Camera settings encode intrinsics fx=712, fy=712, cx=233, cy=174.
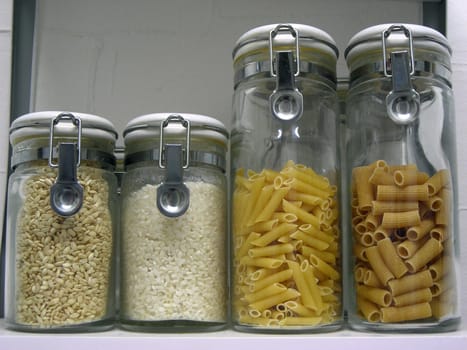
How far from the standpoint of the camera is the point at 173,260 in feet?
2.28

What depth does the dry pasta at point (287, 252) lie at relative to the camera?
673 mm

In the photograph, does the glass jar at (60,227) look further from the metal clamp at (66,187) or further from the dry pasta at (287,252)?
the dry pasta at (287,252)

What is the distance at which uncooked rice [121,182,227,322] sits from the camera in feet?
2.27

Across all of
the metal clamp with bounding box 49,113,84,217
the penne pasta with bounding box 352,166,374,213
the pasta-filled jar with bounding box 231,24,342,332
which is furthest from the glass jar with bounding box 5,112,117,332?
the penne pasta with bounding box 352,166,374,213

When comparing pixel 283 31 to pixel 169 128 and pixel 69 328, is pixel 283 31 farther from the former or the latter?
pixel 69 328

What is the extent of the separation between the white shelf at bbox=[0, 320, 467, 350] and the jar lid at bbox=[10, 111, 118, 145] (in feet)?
0.67

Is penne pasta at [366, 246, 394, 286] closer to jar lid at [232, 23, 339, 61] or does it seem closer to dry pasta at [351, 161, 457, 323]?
dry pasta at [351, 161, 457, 323]

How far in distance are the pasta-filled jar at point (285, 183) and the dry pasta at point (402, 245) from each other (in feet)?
0.13

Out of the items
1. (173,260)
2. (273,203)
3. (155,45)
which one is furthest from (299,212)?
(155,45)

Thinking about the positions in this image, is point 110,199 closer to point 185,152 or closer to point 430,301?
point 185,152

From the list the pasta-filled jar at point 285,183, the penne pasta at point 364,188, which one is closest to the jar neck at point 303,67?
the pasta-filled jar at point 285,183

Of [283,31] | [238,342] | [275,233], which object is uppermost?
[283,31]

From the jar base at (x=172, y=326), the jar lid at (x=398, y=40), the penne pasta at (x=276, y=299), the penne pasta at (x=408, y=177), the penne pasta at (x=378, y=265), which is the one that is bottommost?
the jar base at (x=172, y=326)

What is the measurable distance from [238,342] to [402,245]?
18cm
